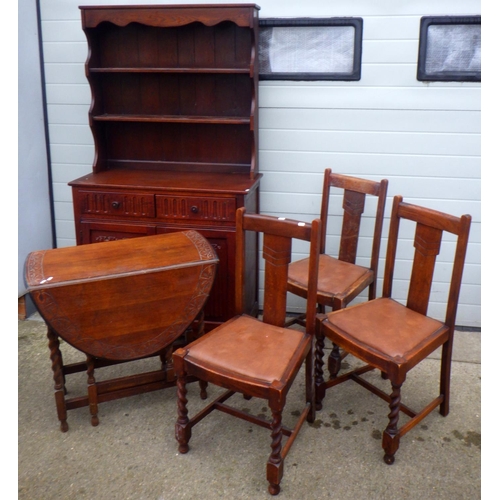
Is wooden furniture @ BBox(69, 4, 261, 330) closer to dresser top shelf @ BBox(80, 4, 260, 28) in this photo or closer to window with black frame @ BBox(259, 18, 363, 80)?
dresser top shelf @ BBox(80, 4, 260, 28)

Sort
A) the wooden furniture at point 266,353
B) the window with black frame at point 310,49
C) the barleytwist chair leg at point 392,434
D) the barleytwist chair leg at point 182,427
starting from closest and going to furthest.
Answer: the wooden furniture at point 266,353
the barleytwist chair leg at point 392,434
the barleytwist chair leg at point 182,427
the window with black frame at point 310,49

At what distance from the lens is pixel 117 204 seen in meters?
3.13

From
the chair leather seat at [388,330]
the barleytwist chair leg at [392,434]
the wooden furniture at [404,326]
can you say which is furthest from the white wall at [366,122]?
the barleytwist chair leg at [392,434]

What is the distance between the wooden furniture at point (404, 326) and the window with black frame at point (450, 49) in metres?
0.98

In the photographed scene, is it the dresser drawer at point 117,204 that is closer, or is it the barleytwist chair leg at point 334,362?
the barleytwist chair leg at point 334,362

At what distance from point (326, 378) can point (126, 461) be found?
3.78 feet

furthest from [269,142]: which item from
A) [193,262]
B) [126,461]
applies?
[126,461]

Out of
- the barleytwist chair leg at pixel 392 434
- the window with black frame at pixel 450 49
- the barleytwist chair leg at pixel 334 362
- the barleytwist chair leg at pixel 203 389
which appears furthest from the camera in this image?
the window with black frame at pixel 450 49

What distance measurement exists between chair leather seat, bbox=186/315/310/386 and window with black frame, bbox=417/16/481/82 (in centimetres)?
176

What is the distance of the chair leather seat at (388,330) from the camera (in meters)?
2.35

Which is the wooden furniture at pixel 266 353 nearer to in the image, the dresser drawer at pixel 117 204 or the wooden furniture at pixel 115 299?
the wooden furniture at pixel 115 299

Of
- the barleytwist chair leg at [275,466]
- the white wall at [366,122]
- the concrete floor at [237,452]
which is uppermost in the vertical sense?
the white wall at [366,122]

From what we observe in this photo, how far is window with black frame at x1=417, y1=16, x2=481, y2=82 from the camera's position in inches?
122

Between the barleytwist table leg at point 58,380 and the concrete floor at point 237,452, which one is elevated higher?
the barleytwist table leg at point 58,380
